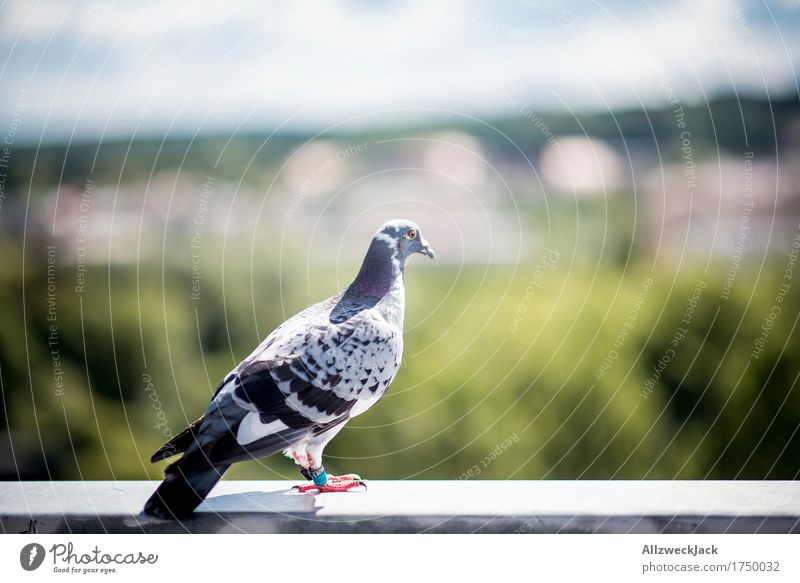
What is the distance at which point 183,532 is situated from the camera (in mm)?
3922

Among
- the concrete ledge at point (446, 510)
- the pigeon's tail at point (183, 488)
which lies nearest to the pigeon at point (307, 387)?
the pigeon's tail at point (183, 488)

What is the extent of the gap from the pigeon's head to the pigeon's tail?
4.44 ft

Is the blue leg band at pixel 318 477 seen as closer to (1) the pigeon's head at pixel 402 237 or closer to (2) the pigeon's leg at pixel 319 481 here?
(2) the pigeon's leg at pixel 319 481

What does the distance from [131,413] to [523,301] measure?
19.5 ft

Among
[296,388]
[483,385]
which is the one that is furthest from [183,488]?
[483,385]

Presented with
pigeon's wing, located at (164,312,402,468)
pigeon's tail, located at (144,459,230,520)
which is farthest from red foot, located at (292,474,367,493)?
pigeon's tail, located at (144,459,230,520)

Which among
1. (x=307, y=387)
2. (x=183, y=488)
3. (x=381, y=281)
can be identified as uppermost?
(x=381, y=281)

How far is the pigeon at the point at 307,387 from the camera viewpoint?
12.1 feet

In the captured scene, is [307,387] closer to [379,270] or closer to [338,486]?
[338,486]

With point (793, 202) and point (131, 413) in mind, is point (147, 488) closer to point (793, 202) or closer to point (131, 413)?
point (131, 413)

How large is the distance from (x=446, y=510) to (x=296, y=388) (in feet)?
2.88

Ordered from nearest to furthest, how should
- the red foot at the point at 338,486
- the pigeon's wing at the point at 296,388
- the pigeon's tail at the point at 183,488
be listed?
the pigeon's tail at the point at 183,488, the pigeon's wing at the point at 296,388, the red foot at the point at 338,486

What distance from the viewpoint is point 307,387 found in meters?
3.90

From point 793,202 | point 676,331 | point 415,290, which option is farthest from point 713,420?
point 415,290
